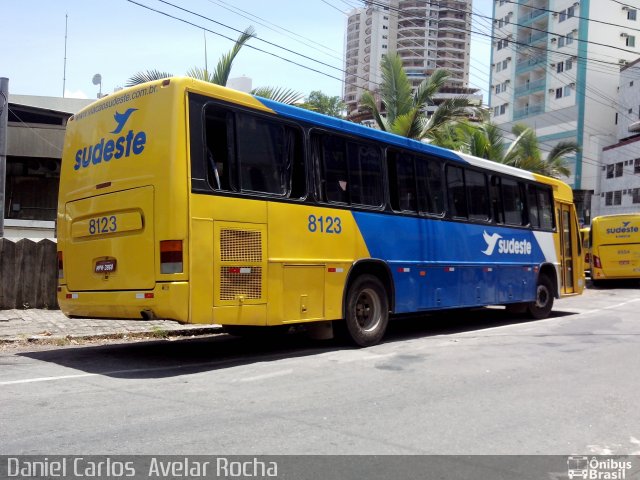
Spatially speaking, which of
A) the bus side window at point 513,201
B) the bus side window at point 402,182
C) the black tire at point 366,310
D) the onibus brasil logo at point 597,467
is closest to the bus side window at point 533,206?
the bus side window at point 513,201

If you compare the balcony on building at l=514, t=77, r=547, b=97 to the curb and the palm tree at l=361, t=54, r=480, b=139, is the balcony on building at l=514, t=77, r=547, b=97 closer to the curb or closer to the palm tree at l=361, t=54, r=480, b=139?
the palm tree at l=361, t=54, r=480, b=139

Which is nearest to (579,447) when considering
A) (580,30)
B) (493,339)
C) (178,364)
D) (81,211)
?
(178,364)

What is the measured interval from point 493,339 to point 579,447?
5755 mm

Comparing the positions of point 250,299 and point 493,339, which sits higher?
point 250,299

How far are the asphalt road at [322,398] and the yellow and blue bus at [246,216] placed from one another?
0.77 m

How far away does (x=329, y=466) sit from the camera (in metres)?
4.24

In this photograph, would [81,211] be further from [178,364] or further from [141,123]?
[178,364]

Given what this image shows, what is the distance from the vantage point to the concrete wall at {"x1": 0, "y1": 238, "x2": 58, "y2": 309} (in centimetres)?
1128

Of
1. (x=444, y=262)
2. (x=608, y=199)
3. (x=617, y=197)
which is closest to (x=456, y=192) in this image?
(x=444, y=262)

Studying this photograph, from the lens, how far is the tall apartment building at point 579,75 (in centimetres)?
5447

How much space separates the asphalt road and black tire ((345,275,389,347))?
257 mm

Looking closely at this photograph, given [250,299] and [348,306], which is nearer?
[250,299]

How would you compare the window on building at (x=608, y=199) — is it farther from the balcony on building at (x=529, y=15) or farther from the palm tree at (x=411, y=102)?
the palm tree at (x=411, y=102)

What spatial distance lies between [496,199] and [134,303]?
803 cm
